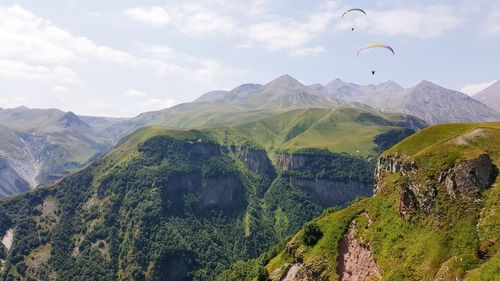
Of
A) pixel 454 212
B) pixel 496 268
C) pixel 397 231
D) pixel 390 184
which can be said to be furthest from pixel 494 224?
pixel 390 184

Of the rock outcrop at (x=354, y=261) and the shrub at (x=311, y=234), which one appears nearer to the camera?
the rock outcrop at (x=354, y=261)

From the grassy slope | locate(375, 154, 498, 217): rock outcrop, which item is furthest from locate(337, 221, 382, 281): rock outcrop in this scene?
locate(375, 154, 498, 217): rock outcrop

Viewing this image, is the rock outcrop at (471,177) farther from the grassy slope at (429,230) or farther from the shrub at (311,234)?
the shrub at (311,234)

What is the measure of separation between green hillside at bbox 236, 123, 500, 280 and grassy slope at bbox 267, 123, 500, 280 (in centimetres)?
21

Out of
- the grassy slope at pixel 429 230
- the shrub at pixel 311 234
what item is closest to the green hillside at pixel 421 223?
the grassy slope at pixel 429 230

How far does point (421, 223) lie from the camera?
11206cm

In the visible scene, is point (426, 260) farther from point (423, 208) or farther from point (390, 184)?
point (390, 184)

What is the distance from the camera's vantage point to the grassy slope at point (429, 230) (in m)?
92.2

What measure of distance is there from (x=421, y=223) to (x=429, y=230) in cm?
477

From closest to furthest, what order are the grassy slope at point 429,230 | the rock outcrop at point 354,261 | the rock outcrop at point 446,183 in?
the grassy slope at point 429,230
the rock outcrop at point 446,183
the rock outcrop at point 354,261

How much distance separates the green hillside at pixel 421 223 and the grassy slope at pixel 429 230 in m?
0.21

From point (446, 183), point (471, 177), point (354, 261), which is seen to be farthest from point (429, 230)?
point (354, 261)

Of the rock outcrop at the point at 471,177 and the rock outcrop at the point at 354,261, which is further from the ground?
the rock outcrop at the point at 471,177

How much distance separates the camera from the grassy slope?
92.2 meters
